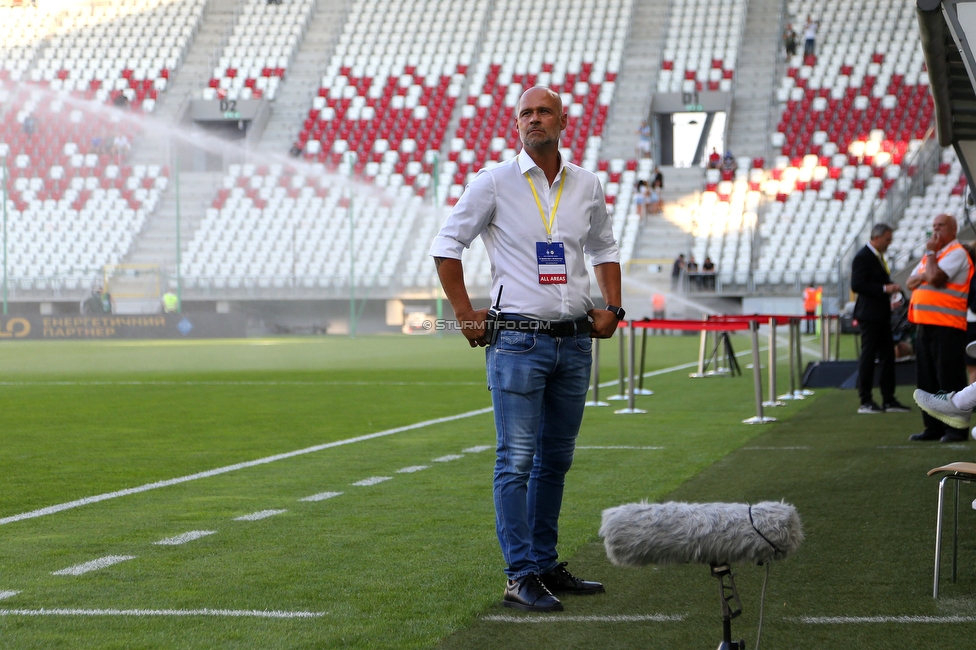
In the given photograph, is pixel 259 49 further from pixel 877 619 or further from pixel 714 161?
pixel 877 619

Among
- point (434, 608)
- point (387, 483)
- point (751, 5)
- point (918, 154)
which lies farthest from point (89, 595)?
point (751, 5)

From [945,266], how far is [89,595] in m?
7.30

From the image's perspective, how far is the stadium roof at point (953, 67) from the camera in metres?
5.82

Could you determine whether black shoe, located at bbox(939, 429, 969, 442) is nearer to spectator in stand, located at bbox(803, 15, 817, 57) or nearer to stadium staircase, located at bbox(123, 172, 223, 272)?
stadium staircase, located at bbox(123, 172, 223, 272)

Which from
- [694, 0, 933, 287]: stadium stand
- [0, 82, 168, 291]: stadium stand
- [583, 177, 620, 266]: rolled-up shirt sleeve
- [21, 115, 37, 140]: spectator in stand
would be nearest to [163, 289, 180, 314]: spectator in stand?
[0, 82, 168, 291]: stadium stand

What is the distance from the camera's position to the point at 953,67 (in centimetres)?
822

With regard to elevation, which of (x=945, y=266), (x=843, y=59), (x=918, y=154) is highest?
(x=843, y=59)

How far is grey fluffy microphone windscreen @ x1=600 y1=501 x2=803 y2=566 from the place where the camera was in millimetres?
3559

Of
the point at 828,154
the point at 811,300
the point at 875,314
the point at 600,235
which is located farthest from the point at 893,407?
the point at 828,154

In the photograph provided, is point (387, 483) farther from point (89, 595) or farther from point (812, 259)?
point (812, 259)

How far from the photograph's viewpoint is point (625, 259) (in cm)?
3919

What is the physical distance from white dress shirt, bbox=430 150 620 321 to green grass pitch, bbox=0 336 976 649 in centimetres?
109

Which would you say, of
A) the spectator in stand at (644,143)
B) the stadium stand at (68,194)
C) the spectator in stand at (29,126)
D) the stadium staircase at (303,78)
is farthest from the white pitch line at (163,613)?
the spectator in stand at (29,126)

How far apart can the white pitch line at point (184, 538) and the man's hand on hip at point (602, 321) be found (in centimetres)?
228
